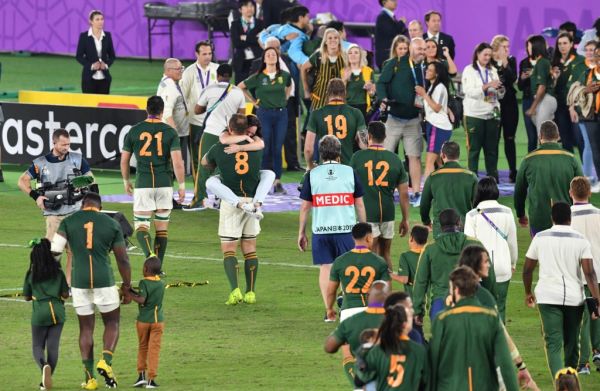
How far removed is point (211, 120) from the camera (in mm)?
21672

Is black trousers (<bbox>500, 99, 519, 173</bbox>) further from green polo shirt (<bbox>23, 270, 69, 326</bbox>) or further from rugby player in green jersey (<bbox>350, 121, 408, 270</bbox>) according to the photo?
green polo shirt (<bbox>23, 270, 69, 326</bbox>)

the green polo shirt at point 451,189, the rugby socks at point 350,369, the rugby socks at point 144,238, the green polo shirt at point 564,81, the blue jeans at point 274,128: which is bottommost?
the rugby socks at point 144,238

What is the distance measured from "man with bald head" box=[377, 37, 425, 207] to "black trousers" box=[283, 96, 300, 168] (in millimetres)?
3697

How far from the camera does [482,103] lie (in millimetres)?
23078

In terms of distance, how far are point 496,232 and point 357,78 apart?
8839 mm

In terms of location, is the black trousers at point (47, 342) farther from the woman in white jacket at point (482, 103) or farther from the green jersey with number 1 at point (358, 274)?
the woman in white jacket at point (482, 103)

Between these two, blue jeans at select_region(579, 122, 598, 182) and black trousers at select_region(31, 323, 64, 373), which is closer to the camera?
black trousers at select_region(31, 323, 64, 373)

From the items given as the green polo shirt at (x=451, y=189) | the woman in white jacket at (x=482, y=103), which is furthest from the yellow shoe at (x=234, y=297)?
the woman in white jacket at (x=482, y=103)

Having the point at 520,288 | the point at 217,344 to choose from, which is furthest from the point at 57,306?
the point at 520,288

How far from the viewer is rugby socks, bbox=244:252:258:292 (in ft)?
54.8

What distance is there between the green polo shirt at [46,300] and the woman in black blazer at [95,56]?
52.9 ft

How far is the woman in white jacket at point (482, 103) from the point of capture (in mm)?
23062

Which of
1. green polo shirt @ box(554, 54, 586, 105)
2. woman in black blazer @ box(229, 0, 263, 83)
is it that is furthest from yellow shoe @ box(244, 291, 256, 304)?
woman in black blazer @ box(229, 0, 263, 83)

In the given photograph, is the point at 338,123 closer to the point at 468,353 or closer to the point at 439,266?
the point at 439,266
